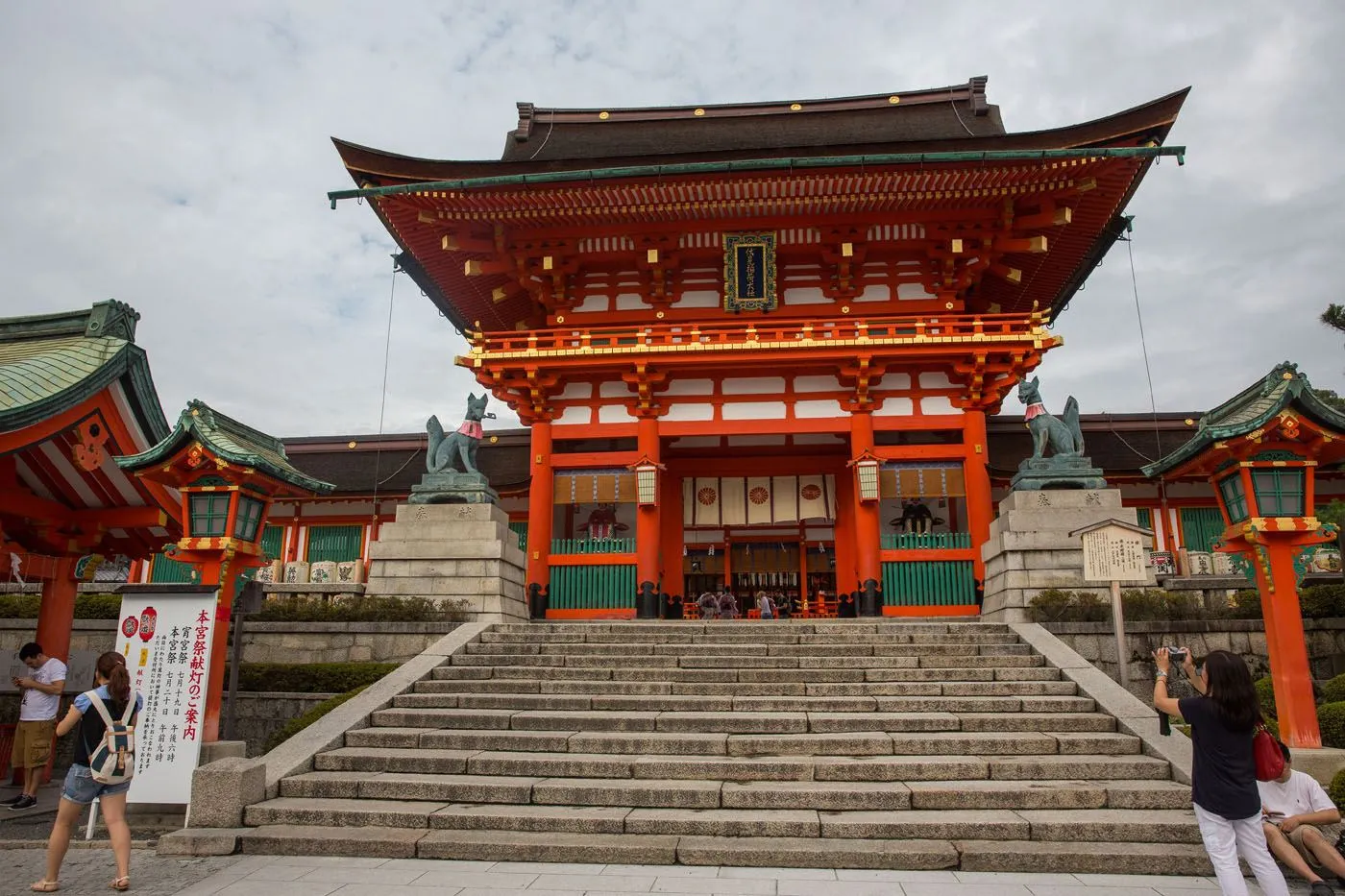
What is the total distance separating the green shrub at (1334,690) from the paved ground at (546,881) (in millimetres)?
4338

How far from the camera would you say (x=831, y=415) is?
1700 centimetres

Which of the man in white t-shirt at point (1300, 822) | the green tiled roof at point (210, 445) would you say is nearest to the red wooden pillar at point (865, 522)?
the man in white t-shirt at point (1300, 822)

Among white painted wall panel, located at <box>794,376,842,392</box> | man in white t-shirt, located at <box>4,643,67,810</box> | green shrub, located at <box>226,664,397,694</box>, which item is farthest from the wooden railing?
man in white t-shirt, located at <box>4,643,67,810</box>

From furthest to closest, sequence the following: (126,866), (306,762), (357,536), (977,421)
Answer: (357,536) → (977,421) → (306,762) → (126,866)

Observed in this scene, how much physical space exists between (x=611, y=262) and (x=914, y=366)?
6776 mm

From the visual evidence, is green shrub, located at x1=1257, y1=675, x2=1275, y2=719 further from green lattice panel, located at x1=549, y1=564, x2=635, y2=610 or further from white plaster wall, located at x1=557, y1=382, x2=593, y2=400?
white plaster wall, located at x1=557, y1=382, x2=593, y2=400

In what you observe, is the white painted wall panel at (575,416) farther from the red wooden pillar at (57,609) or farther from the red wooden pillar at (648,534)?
the red wooden pillar at (57,609)

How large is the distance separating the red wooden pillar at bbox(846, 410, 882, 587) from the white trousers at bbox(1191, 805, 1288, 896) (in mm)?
10549

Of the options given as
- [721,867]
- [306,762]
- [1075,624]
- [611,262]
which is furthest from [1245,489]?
[611,262]

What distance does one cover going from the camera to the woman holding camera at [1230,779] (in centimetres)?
495

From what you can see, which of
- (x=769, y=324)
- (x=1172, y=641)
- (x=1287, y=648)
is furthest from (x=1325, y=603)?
(x=769, y=324)

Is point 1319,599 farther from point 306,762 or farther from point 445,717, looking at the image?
point 306,762

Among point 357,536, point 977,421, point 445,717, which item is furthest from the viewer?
point 357,536

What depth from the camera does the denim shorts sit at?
6.08 metres
